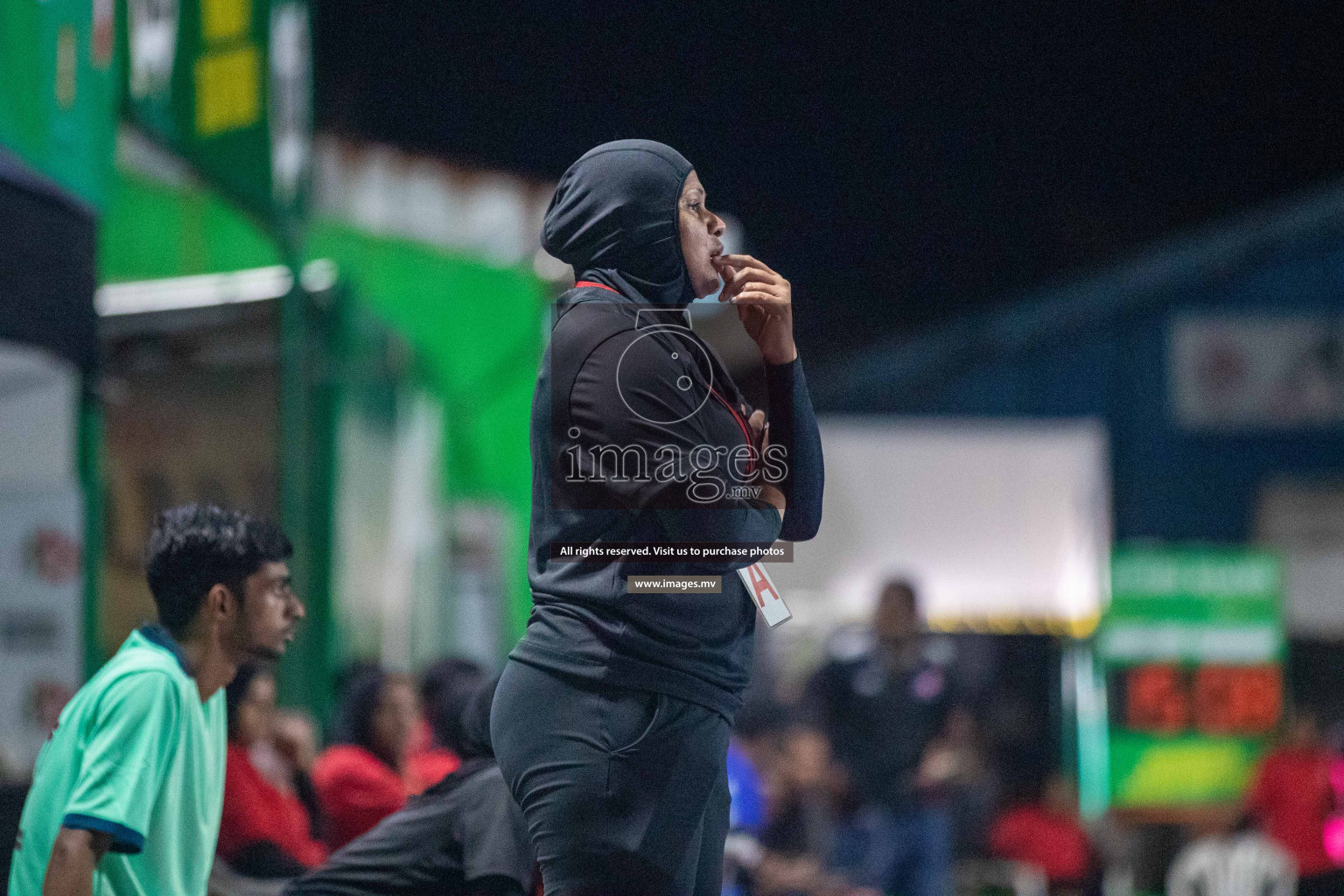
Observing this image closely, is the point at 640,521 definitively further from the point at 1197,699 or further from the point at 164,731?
the point at 1197,699

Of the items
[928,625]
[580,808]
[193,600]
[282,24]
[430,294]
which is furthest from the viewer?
[928,625]

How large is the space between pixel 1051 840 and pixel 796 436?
355 inches

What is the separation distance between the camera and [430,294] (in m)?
11.8

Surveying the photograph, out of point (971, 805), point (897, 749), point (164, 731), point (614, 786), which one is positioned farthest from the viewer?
point (971, 805)

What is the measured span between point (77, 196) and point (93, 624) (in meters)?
1.38

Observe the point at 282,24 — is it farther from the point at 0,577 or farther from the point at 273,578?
the point at 273,578

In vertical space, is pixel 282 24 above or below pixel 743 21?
above

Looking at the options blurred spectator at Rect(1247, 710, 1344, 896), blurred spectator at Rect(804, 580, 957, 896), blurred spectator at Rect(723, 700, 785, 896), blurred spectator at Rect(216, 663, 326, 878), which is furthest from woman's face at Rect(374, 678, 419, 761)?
blurred spectator at Rect(1247, 710, 1344, 896)

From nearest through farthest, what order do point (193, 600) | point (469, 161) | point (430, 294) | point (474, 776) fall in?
point (193, 600), point (474, 776), point (469, 161), point (430, 294)

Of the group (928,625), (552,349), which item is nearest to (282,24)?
(552,349)

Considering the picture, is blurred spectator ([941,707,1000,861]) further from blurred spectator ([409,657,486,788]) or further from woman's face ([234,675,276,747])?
woman's face ([234,675,276,747])

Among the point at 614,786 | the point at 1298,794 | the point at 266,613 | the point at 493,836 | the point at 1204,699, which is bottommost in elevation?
the point at 1298,794

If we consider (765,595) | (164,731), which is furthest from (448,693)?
(765,595)

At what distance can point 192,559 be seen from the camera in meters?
2.82
